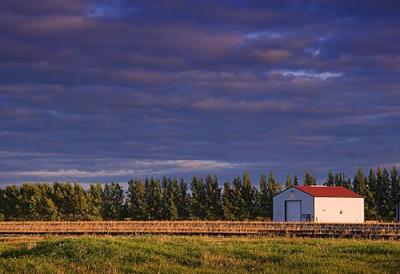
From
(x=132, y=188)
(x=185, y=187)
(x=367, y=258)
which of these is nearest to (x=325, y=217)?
(x=185, y=187)

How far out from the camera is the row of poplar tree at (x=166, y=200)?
89.7 m

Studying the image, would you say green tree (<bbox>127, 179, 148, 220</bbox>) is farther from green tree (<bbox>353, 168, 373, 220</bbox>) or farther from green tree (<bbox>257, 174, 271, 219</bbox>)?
green tree (<bbox>353, 168, 373, 220</bbox>)

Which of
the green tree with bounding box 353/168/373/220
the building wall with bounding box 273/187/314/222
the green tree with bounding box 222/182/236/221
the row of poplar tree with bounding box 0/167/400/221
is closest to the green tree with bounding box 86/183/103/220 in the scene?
the row of poplar tree with bounding box 0/167/400/221

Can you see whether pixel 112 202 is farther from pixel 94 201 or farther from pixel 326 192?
pixel 326 192

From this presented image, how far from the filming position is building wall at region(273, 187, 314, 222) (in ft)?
255

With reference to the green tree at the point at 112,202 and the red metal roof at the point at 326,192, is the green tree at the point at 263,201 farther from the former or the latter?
the green tree at the point at 112,202

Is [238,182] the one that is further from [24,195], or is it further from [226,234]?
[226,234]

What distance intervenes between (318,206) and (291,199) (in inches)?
183

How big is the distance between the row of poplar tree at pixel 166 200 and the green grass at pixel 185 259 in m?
66.9

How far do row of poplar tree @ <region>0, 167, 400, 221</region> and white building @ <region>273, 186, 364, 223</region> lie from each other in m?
6.59

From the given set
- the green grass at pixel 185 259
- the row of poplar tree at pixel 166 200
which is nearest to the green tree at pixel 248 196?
the row of poplar tree at pixel 166 200

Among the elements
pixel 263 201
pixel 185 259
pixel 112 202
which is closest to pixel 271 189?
pixel 263 201

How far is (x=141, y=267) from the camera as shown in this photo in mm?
18281

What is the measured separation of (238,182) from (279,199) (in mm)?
9918
